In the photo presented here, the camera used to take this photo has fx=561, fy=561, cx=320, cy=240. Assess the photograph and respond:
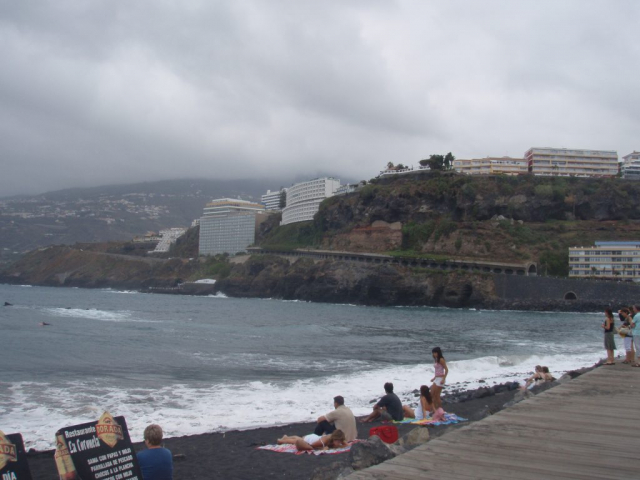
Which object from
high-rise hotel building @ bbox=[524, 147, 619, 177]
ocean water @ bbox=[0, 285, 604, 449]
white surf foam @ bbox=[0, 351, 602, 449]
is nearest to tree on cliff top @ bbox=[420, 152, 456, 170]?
high-rise hotel building @ bbox=[524, 147, 619, 177]

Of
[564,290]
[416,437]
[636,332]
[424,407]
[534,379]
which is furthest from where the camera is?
[564,290]

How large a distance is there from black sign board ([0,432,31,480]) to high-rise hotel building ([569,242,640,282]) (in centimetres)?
7901

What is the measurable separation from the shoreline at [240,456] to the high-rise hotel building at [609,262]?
68.7 meters

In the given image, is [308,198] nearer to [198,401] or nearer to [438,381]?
[198,401]

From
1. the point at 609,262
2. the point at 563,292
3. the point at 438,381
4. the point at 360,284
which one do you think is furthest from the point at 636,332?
the point at 360,284

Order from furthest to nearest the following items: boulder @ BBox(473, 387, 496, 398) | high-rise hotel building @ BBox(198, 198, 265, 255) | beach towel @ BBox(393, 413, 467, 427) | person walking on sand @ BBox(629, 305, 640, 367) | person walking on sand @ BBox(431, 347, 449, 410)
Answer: high-rise hotel building @ BBox(198, 198, 265, 255)
boulder @ BBox(473, 387, 496, 398)
person walking on sand @ BBox(629, 305, 640, 367)
person walking on sand @ BBox(431, 347, 449, 410)
beach towel @ BBox(393, 413, 467, 427)

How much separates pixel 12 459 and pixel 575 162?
12186 centimetres

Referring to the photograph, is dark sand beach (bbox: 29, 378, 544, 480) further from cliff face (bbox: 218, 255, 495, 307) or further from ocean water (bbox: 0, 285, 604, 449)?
cliff face (bbox: 218, 255, 495, 307)

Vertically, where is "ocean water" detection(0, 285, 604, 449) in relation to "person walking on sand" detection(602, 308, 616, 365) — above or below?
below

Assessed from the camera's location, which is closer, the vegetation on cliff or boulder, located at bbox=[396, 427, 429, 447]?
boulder, located at bbox=[396, 427, 429, 447]

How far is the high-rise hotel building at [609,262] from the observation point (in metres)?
74.2

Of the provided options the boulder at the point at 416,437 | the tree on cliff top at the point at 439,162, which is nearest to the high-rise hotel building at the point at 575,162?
the tree on cliff top at the point at 439,162

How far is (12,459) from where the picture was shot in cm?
505

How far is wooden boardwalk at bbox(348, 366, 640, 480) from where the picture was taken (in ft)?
17.0
